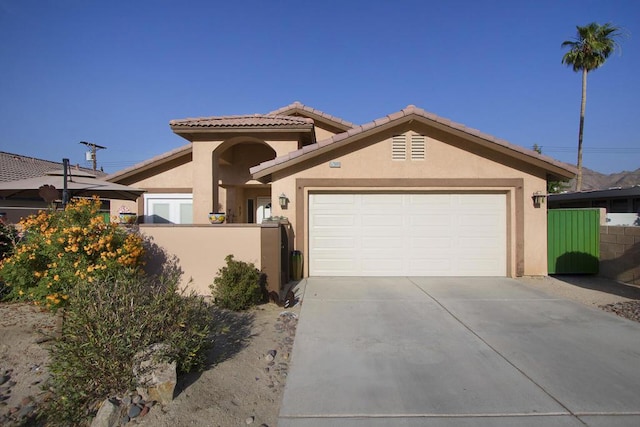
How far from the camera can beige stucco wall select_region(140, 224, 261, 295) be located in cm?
794

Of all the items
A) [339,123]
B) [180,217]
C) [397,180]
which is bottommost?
[180,217]

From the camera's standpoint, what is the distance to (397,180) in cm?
1002

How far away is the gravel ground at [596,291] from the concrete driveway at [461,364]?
50cm

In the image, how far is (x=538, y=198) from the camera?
9.88 m

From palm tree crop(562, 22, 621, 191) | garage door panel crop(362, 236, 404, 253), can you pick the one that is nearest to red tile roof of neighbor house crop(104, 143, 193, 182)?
garage door panel crop(362, 236, 404, 253)

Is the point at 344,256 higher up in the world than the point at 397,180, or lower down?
lower down

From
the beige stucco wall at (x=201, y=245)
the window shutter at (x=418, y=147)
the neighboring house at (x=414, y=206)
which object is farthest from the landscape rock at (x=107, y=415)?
the window shutter at (x=418, y=147)

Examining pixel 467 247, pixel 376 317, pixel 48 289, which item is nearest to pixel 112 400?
pixel 48 289

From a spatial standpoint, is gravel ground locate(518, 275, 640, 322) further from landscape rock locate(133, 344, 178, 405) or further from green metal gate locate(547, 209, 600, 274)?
landscape rock locate(133, 344, 178, 405)

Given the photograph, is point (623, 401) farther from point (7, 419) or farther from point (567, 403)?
point (7, 419)

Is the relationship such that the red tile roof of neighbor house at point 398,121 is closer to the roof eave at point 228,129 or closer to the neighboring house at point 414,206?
the neighboring house at point 414,206

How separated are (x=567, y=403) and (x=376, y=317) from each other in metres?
3.15

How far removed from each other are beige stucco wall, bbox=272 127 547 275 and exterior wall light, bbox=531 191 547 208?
10 cm

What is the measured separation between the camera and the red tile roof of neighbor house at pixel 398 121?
9602 millimetres
